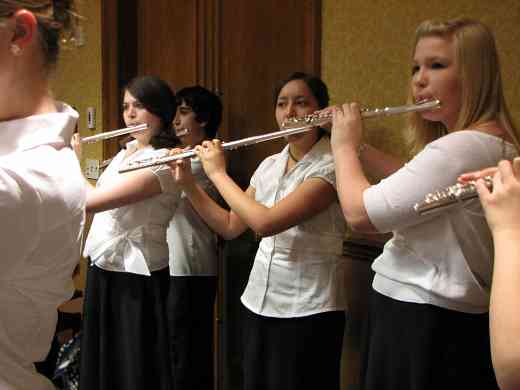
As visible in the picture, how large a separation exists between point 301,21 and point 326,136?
0.63 meters

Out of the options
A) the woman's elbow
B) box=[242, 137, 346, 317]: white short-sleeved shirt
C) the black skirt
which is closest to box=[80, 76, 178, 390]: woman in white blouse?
the black skirt

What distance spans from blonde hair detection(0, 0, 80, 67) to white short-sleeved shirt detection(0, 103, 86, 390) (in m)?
0.09

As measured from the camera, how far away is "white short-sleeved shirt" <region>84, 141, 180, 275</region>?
5.91ft

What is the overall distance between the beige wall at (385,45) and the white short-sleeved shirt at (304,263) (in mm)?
345

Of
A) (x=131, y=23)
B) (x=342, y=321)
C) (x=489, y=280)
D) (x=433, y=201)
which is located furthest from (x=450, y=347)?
(x=131, y=23)

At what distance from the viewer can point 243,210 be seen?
1556 mm

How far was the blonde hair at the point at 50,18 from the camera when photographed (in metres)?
0.72

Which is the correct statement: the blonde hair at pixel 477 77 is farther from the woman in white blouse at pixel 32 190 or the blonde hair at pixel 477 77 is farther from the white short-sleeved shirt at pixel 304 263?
the woman in white blouse at pixel 32 190

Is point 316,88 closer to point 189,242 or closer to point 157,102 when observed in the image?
point 157,102

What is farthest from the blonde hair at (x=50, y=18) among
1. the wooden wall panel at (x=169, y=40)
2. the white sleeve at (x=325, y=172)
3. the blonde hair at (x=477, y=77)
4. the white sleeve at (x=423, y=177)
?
the wooden wall panel at (x=169, y=40)

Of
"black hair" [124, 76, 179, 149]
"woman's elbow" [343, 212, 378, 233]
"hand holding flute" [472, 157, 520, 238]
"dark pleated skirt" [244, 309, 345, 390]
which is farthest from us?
"black hair" [124, 76, 179, 149]

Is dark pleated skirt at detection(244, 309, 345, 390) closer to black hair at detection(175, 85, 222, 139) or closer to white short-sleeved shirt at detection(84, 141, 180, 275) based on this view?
white short-sleeved shirt at detection(84, 141, 180, 275)

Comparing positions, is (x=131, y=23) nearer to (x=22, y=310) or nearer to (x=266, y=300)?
(x=266, y=300)

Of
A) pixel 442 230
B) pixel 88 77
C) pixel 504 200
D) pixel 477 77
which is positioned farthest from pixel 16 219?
pixel 88 77
